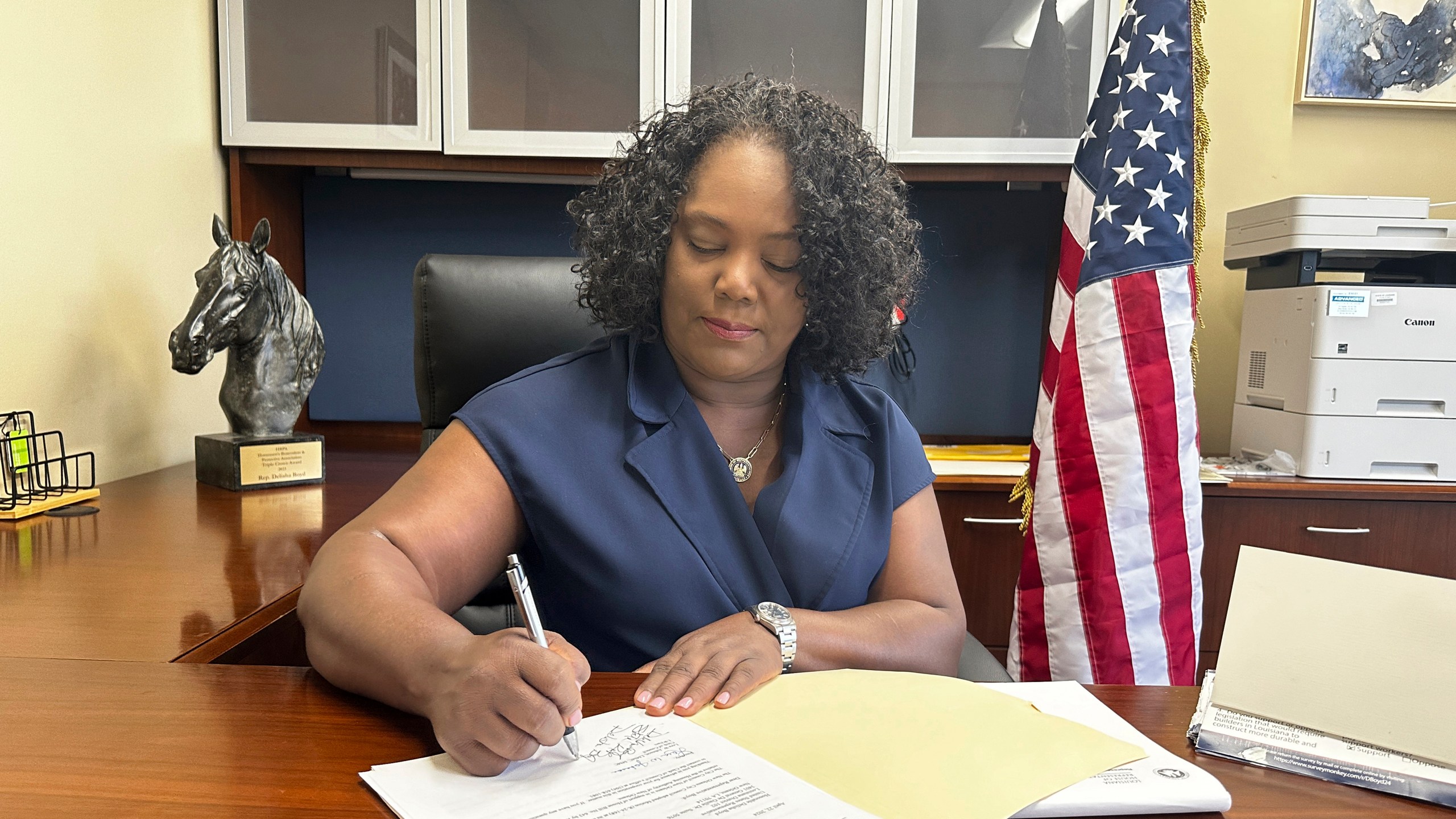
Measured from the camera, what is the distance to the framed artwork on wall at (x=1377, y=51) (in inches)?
97.0

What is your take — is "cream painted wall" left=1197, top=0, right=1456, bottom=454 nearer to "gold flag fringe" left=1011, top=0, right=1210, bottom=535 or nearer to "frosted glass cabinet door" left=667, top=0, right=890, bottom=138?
"gold flag fringe" left=1011, top=0, right=1210, bottom=535

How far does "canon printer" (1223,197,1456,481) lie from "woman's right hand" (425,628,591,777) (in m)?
2.11

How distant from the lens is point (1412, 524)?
215 cm

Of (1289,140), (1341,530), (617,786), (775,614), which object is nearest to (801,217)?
(775,614)

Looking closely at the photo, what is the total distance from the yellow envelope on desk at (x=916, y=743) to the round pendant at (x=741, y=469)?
0.41 m

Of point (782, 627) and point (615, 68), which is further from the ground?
point (615, 68)

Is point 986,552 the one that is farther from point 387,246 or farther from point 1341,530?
point 387,246

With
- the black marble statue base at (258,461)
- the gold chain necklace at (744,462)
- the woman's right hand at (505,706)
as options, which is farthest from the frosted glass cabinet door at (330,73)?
the woman's right hand at (505,706)

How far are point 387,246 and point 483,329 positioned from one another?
52.3 inches

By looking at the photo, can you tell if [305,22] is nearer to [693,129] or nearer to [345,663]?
[693,129]

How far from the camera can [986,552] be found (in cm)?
220

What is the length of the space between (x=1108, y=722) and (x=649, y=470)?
0.53 metres

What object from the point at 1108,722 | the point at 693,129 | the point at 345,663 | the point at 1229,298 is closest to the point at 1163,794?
the point at 1108,722

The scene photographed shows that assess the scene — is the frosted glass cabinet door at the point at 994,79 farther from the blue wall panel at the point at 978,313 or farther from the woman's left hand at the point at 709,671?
the woman's left hand at the point at 709,671
